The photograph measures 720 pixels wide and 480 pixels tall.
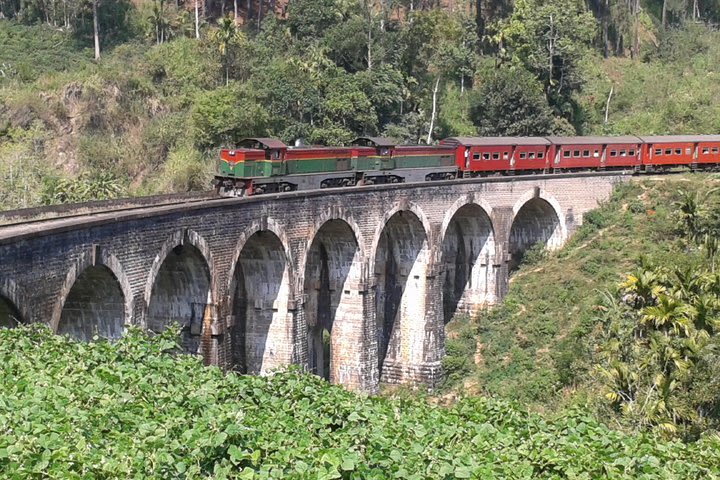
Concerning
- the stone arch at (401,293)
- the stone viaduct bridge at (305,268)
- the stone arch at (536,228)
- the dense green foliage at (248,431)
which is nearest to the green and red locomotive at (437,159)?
the stone viaduct bridge at (305,268)

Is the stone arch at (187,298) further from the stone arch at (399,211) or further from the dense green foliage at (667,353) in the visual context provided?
the dense green foliage at (667,353)

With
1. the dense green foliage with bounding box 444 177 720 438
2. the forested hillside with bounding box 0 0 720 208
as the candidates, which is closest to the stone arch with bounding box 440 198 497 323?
the dense green foliage with bounding box 444 177 720 438

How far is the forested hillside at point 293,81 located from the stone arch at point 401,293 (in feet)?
48.9

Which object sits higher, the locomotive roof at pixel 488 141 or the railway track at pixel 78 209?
the locomotive roof at pixel 488 141

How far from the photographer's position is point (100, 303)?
25.2 metres

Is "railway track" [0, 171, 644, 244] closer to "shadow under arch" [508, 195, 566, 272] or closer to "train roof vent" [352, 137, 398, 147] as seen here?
"train roof vent" [352, 137, 398, 147]

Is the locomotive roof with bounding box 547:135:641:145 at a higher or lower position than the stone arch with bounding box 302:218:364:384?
higher

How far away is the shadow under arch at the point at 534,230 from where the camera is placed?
50.0m

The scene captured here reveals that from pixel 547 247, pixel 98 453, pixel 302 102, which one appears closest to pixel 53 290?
Answer: pixel 98 453

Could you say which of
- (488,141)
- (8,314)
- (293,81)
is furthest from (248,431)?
(293,81)

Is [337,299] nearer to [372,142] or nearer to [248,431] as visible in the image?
[372,142]

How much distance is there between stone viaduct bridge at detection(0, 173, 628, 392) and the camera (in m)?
23.9

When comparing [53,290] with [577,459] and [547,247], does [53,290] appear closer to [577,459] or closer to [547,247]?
[577,459]

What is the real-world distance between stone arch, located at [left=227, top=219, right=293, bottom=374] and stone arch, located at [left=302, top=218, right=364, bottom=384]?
13.4 feet
